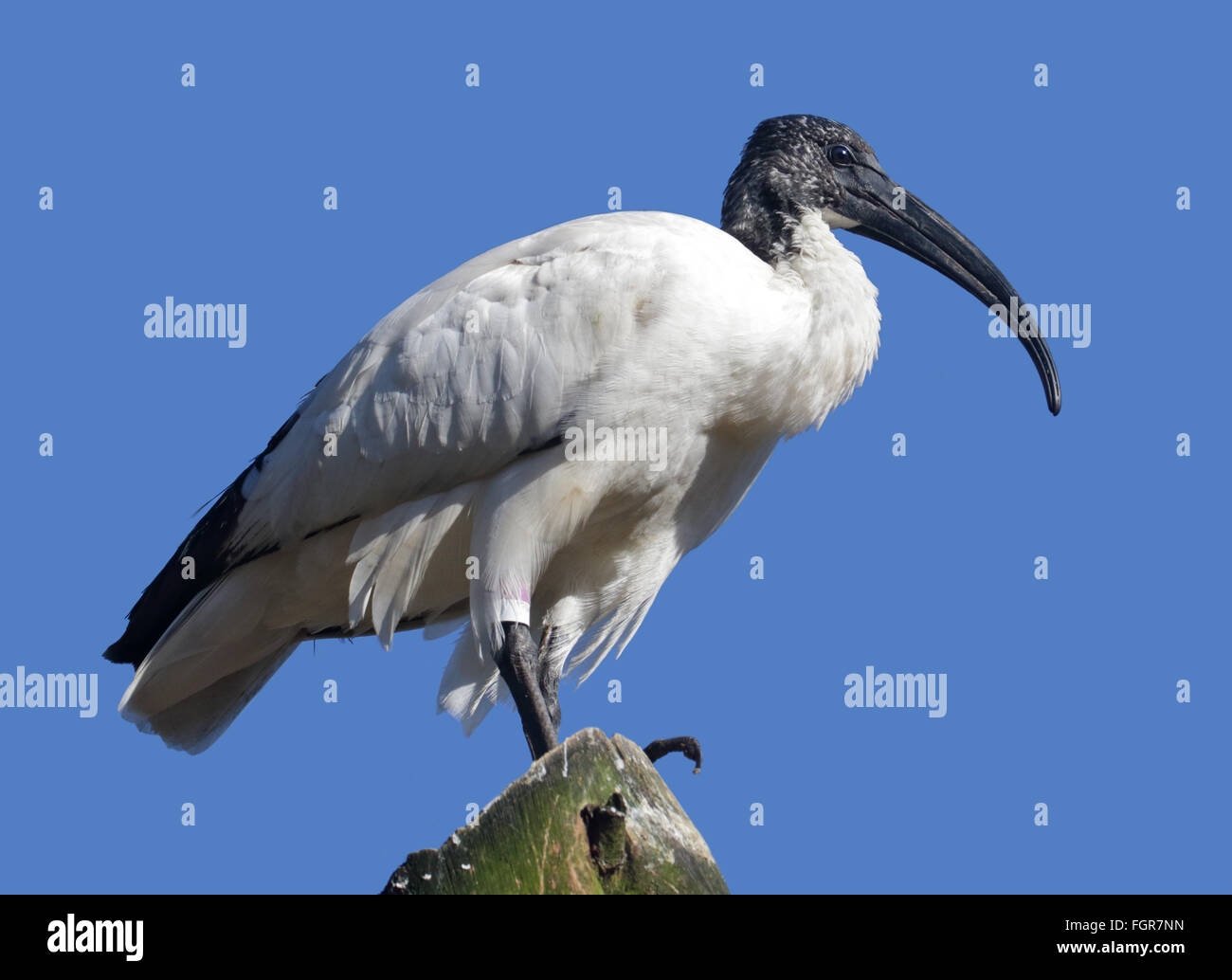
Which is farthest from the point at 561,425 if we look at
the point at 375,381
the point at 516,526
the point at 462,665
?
the point at 462,665

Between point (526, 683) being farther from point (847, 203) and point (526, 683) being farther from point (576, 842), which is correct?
point (847, 203)

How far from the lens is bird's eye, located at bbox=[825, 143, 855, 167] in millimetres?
7523

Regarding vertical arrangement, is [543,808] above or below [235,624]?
below

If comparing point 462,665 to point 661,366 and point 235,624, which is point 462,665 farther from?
point 661,366

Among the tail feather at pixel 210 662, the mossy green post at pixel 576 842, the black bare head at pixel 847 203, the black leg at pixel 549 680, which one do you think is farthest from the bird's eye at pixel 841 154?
the mossy green post at pixel 576 842

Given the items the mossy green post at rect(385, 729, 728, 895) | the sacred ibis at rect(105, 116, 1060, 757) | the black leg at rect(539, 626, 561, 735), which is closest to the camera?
the mossy green post at rect(385, 729, 728, 895)

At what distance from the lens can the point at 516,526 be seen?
664 cm

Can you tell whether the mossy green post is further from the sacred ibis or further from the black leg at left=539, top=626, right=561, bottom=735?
the black leg at left=539, top=626, right=561, bottom=735

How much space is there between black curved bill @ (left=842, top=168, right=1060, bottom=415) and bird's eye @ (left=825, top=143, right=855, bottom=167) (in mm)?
81

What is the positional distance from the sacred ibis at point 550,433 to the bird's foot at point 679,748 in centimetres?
49

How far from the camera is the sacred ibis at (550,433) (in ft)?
21.6

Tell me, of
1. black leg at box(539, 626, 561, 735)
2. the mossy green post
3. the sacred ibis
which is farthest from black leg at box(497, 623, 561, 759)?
the mossy green post

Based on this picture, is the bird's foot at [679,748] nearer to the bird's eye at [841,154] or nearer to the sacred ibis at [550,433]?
the sacred ibis at [550,433]
